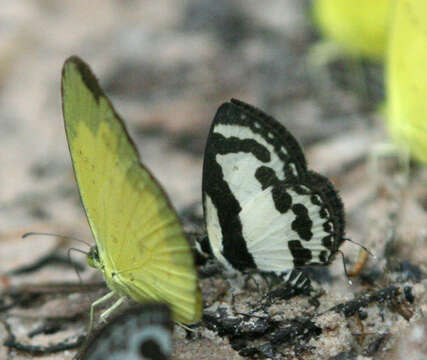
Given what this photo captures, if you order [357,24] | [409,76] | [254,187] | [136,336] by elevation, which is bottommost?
[136,336]

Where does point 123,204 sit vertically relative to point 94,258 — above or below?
above

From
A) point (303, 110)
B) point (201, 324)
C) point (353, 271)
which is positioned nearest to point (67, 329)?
point (201, 324)

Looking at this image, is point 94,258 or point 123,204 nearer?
point 123,204

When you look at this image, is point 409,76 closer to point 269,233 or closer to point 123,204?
point 269,233

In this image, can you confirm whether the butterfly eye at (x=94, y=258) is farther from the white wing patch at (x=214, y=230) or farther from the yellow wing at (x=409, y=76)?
the yellow wing at (x=409, y=76)

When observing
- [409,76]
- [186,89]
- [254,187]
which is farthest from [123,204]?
[186,89]
